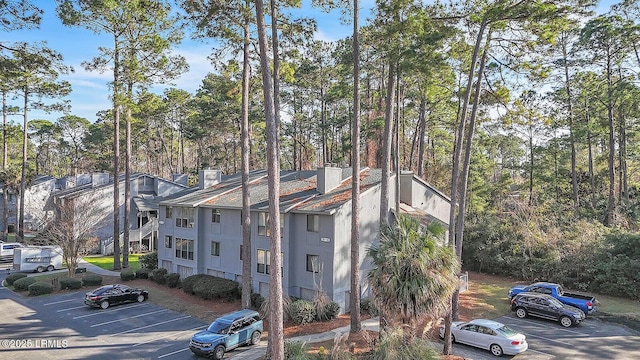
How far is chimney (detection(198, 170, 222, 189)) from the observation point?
31.7 m

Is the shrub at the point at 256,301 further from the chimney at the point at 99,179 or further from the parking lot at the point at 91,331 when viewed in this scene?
the chimney at the point at 99,179

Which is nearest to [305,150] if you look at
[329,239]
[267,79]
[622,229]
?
[329,239]

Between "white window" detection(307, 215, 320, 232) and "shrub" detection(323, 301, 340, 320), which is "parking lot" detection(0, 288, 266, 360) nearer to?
"shrub" detection(323, 301, 340, 320)

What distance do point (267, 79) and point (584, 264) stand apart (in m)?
25.4

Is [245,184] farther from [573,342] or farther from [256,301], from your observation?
[573,342]

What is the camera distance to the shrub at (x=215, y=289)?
2350 cm

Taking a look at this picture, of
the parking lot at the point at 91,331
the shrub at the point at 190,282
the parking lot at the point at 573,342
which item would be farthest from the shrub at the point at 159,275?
the parking lot at the point at 573,342

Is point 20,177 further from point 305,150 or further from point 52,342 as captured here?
point 52,342

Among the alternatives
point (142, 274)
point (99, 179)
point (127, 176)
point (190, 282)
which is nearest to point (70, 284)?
point (142, 274)

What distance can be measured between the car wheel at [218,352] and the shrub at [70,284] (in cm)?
1689

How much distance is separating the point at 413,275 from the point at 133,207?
3914 cm

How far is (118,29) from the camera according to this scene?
27.2 m

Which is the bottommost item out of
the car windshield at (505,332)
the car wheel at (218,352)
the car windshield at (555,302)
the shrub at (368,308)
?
the car wheel at (218,352)

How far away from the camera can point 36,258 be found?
32688mm
